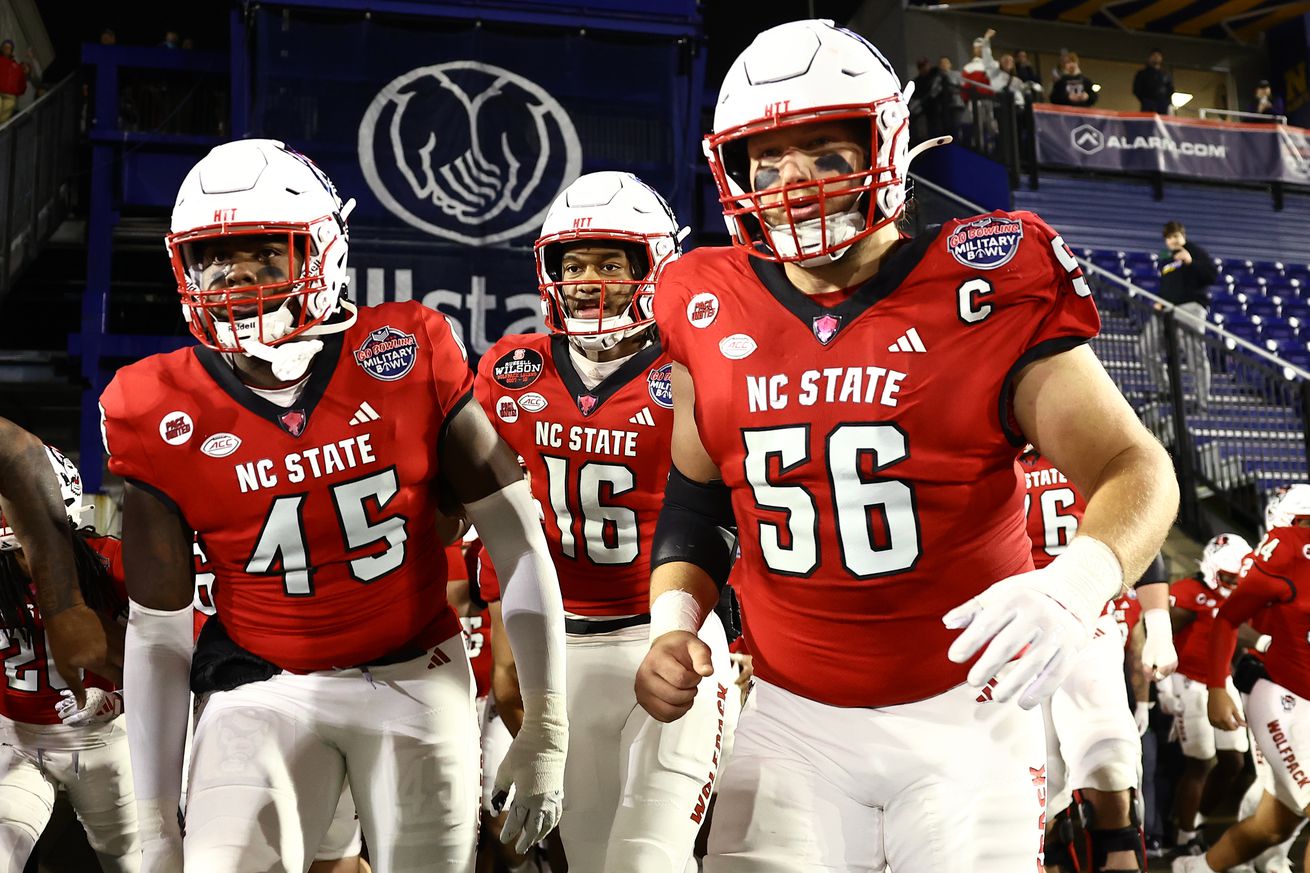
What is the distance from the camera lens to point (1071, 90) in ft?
49.8

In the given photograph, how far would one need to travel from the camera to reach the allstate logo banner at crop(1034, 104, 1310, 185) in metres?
14.8

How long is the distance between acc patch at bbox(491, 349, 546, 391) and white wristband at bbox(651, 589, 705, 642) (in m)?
1.68

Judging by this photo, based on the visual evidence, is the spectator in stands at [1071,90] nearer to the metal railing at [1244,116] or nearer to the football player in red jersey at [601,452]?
the metal railing at [1244,116]

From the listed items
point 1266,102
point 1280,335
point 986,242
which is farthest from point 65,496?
point 1266,102

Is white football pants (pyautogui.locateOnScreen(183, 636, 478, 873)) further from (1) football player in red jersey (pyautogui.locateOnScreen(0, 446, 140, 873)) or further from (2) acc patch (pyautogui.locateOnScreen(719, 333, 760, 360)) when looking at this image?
(1) football player in red jersey (pyautogui.locateOnScreen(0, 446, 140, 873))

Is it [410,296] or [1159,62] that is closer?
[410,296]

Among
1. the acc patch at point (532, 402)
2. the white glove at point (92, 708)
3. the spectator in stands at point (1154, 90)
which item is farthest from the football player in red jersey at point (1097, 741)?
the spectator in stands at point (1154, 90)

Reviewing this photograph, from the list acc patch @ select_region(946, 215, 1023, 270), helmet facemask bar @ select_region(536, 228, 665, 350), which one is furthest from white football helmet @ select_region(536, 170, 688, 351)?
acc patch @ select_region(946, 215, 1023, 270)

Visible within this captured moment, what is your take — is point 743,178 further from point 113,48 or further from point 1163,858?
point 113,48

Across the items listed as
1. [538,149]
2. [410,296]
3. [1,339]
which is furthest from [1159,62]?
[1,339]

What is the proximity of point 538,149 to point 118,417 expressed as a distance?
7.23 m

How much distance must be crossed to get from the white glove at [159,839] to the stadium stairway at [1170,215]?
12.7 meters

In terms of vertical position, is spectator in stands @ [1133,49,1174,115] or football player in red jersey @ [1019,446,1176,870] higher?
spectator in stands @ [1133,49,1174,115]

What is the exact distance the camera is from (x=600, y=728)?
372cm
